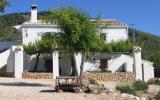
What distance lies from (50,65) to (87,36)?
15.0 metres

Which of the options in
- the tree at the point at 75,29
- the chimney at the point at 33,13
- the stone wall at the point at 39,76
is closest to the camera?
the tree at the point at 75,29

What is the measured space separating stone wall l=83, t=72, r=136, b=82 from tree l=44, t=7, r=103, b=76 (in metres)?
11.0

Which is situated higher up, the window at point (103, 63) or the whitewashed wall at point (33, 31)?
the whitewashed wall at point (33, 31)

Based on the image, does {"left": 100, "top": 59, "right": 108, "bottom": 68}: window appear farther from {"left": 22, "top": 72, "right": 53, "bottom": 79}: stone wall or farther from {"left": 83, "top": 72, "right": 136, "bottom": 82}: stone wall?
{"left": 22, "top": 72, "right": 53, "bottom": 79}: stone wall

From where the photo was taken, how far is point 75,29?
112 feet

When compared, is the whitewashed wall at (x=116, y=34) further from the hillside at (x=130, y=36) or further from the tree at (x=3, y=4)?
the tree at (x=3, y=4)

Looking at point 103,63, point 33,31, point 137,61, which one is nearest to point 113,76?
point 137,61

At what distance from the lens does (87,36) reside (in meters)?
34.3

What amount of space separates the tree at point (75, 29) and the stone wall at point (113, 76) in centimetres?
1104

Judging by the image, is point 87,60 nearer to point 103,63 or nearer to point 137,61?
point 103,63

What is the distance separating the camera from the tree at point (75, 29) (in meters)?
34.1

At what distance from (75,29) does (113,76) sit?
13227 mm

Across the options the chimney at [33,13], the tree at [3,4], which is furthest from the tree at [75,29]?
the chimney at [33,13]

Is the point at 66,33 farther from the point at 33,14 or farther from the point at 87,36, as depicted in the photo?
the point at 33,14
